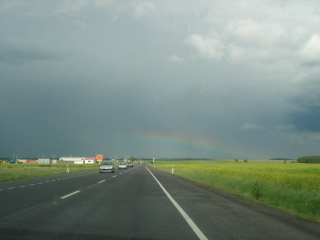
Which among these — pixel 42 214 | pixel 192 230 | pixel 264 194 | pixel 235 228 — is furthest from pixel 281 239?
pixel 264 194

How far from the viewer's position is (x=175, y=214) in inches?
364

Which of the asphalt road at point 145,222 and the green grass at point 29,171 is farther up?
the asphalt road at point 145,222

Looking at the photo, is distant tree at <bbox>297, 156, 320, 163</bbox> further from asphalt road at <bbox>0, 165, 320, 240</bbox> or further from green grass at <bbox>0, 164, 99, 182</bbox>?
asphalt road at <bbox>0, 165, 320, 240</bbox>

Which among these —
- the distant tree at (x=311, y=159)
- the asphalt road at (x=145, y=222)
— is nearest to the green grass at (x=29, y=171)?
the asphalt road at (x=145, y=222)

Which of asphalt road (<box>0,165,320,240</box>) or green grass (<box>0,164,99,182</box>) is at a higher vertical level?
asphalt road (<box>0,165,320,240</box>)

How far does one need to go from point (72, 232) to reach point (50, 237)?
59 cm

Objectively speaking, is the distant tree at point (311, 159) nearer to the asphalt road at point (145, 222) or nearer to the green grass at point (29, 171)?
the green grass at point (29, 171)

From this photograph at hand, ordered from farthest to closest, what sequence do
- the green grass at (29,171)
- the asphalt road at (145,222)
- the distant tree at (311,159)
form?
the distant tree at (311,159), the green grass at (29,171), the asphalt road at (145,222)


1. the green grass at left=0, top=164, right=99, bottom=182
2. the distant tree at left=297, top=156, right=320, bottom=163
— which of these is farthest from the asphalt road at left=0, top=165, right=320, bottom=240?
the distant tree at left=297, top=156, right=320, bottom=163

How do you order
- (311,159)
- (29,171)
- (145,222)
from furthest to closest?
(311,159) → (29,171) → (145,222)

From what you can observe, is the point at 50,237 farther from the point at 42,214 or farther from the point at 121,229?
the point at 42,214

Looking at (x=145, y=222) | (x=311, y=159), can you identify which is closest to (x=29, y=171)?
(x=145, y=222)

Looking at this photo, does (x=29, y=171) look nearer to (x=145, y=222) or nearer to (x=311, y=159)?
(x=145, y=222)

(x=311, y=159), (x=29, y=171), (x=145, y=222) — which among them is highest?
(x=145, y=222)
